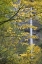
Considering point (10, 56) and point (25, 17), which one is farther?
point (10, 56)

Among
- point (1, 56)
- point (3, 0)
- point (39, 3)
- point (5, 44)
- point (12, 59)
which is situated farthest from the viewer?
point (5, 44)

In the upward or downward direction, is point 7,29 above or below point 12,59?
above

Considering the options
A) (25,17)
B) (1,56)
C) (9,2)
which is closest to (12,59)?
(1,56)

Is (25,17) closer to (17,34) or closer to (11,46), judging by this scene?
(17,34)

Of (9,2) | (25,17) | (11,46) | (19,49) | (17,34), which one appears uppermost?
(9,2)

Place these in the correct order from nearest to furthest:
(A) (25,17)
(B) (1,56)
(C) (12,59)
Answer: (A) (25,17), (C) (12,59), (B) (1,56)

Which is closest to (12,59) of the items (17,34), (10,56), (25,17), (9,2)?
(10,56)

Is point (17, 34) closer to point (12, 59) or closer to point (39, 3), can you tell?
point (12, 59)

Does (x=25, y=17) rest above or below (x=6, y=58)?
above

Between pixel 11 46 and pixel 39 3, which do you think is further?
pixel 11 46
